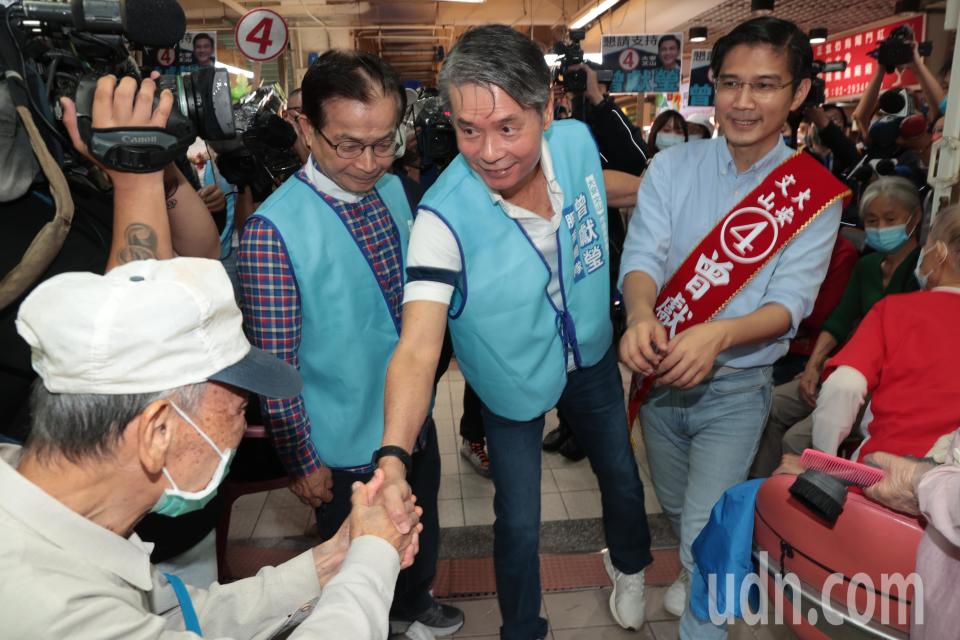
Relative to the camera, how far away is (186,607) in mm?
1206

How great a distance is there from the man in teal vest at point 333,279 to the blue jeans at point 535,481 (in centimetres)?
29

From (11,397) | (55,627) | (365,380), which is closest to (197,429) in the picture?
(55,627)

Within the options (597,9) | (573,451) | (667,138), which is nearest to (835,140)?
(667,138)

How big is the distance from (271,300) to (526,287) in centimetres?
65

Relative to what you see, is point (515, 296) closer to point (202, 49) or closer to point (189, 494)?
point (189, 494)

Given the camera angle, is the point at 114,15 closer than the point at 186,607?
No

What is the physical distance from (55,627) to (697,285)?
5.84 ft

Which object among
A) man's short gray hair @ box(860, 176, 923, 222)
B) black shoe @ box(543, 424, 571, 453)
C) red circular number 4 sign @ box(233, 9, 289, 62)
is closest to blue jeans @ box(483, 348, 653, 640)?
black shoe @ box(543, 424, 571, 453)

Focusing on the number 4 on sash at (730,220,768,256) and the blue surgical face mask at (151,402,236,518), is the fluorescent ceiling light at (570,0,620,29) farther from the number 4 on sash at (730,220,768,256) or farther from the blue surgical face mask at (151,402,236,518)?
the blue surgical face mask at (151,402,236,518)

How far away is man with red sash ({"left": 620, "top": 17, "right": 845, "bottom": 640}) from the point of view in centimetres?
186

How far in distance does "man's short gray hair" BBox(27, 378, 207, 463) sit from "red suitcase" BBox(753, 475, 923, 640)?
52.9 inches

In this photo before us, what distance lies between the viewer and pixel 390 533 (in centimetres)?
122

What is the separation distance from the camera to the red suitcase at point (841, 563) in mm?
1343

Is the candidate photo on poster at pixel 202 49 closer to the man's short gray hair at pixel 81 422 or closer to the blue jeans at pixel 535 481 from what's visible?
the blue jeans at pixel 535 481
